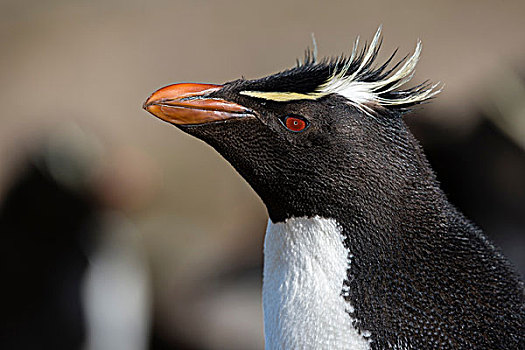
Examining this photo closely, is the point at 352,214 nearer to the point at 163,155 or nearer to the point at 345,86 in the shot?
the point at 345,86

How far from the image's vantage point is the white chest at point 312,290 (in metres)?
1.41

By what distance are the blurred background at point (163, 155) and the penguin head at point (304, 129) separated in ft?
7.63

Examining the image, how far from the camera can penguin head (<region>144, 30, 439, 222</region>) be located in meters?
1.40

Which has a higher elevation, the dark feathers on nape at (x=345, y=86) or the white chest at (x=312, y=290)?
the dark feathers on nape at (x=345, y=86)

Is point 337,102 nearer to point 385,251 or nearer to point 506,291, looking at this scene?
point 385,251

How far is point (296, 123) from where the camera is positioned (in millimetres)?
1390

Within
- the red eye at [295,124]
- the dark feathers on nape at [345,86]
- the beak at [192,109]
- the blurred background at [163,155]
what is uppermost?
the blurred background at [163,155]

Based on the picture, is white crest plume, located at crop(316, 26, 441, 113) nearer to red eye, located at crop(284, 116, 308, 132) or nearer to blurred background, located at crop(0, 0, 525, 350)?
red eye, located at crop(284, 116, 308, 132)

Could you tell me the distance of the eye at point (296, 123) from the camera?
1.39 meters

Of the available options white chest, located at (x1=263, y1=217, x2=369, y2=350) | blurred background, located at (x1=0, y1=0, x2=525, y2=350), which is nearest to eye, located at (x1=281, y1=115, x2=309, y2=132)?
white chest, located at (x1=263, y1=217, x2=369, y2=350)

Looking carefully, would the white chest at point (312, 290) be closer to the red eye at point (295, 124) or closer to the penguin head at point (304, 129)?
the penguin head at point (304, 129)

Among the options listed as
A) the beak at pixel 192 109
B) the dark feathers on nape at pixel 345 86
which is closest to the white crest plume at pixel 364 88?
the dark feathers on nape at pixel 345 86

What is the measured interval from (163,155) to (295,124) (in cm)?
654

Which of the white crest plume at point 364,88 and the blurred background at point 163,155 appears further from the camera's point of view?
the blurred background at point 163,155
